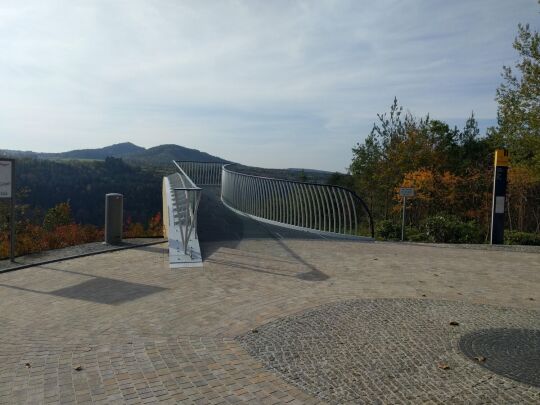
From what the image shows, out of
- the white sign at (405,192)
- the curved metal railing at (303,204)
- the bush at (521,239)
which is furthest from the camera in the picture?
the bush at (521,239)

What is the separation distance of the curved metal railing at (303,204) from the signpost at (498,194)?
3034 mm

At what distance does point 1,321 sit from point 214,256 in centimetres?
394

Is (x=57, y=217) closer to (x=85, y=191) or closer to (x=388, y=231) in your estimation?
(x=85, y=191)

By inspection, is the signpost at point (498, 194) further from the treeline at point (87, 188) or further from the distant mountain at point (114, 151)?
the distant mountain at point (114, 151)

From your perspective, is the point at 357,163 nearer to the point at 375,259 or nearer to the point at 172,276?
the point at 375,259

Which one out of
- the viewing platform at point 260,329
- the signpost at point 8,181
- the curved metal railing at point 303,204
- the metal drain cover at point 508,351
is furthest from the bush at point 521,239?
the signpost at point 8,181

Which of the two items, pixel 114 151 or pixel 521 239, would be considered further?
pixel 114 151

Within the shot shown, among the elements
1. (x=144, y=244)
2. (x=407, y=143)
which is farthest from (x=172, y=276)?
(x=407, y=143)

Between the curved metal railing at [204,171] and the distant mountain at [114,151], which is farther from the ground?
the distant mountain at [114,151]

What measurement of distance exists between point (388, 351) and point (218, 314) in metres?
1.88

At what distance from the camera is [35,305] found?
5477 mm

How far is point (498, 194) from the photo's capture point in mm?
11602

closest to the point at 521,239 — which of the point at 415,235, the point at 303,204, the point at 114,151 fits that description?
the point at 415,235

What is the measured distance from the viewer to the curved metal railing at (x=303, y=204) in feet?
37.3
